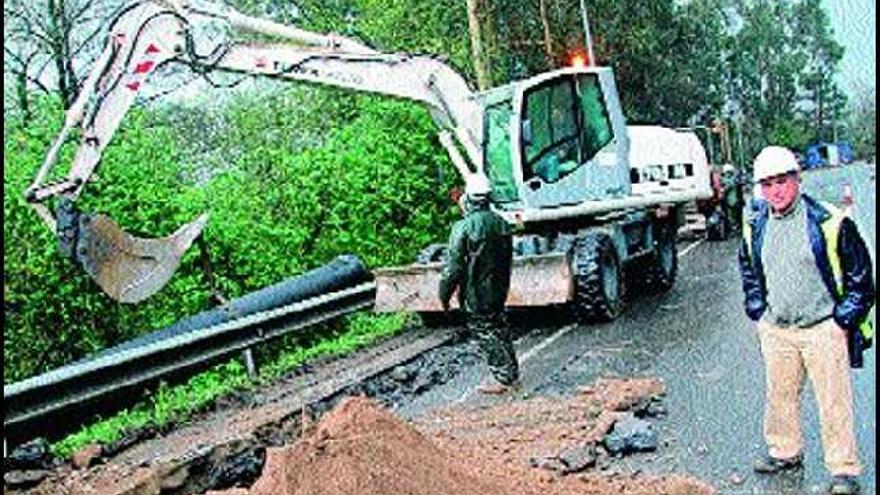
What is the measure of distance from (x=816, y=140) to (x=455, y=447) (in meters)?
54.5

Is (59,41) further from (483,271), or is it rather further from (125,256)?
(483,271)

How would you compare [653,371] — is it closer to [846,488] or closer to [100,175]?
[846,488]

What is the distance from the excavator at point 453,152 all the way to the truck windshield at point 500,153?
20 millimetres

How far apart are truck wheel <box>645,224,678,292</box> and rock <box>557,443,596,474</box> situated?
→ 8.81m

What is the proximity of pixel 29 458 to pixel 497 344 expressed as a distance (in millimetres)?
3937

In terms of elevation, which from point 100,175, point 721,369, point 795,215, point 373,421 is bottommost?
point 721,369

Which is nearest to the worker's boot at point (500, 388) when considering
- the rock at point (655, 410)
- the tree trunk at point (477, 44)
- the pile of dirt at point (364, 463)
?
the rock at point (655, 410)

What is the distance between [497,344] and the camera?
9.29m

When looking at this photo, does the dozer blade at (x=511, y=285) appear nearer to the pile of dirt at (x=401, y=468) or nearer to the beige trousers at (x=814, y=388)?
the pile of dirt at (x=401, y=468)

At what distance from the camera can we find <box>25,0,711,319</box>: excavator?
1029cm

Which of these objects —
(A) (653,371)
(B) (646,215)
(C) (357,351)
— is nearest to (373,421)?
(A) (653,371)

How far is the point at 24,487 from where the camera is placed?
7395 millimetres

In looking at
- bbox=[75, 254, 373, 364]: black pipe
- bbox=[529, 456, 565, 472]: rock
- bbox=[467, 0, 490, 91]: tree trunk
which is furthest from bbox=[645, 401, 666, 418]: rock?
bbox=[467, 0, 490, 91]: tree trunk

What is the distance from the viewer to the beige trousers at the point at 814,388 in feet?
18.1
